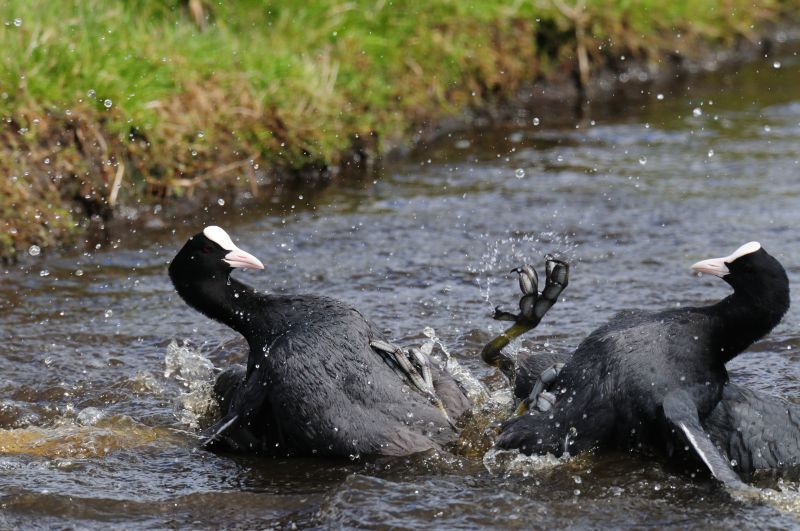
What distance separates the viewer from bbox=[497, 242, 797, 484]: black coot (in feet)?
13.2

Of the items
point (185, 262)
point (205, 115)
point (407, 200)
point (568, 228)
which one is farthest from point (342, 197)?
point (185, 262)

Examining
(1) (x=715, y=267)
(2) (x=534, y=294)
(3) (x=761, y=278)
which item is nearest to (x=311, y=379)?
(2) (x=534, y=294)

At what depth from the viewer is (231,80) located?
23.2ft

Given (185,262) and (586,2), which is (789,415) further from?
(586,2)

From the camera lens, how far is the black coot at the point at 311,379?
13.5 feet

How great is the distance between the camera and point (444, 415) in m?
4.28

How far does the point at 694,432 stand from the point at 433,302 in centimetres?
197

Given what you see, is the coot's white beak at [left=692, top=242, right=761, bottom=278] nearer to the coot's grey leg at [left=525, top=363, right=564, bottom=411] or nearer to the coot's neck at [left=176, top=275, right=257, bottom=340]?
the coot's grey leg at [left=525, top=363, right=564, bottom=411]

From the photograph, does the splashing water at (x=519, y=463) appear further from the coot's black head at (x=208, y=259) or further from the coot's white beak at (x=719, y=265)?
the coot's black head at (x=208, y=259)

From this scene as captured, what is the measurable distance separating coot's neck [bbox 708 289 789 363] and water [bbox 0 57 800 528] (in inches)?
18.1

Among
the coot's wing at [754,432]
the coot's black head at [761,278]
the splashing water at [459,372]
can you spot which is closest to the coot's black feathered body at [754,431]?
the coot's wing at [754,432]

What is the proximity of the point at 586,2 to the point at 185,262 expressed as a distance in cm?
508

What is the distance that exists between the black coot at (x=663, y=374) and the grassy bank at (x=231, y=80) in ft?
10.3

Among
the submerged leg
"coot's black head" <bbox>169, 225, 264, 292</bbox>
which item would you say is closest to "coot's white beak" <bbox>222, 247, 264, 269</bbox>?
"coot's black head" <bbox>169, 225, 264, 292</bbox>
